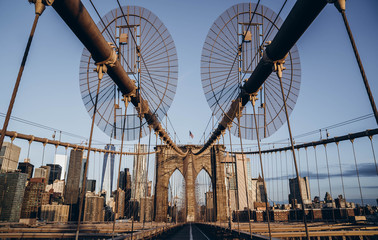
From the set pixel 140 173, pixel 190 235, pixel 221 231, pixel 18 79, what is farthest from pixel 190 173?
pixel 18 79

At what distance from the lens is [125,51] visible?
464 inches

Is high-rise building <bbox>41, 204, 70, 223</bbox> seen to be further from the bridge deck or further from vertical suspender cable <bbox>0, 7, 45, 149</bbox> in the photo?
vertical suspender cable <bbox>0, 7, 45, 149</bbox>

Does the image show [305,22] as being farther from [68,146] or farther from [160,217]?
[160,217]

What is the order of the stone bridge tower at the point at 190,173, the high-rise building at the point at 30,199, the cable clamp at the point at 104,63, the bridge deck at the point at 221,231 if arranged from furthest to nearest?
the high-rise building at the point at 30,199 < the stone bridge tower at the point at 190,173 < the bridge deck at the point at 221,231 < the cable clamp at the point at 104,63

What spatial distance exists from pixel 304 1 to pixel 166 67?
9.20 m

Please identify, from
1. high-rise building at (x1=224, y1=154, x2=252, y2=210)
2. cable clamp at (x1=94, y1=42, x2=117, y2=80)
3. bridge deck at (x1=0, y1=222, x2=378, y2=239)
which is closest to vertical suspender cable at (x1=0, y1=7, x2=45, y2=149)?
cable clamp at (x1=94, y1=42, x2=117, y2=80)

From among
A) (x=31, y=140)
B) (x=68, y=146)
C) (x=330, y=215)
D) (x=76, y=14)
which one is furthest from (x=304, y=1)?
(x=330, y=215)

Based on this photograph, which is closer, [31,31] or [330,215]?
[31,31]

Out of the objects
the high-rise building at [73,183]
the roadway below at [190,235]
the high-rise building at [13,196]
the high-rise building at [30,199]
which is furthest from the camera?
the high-rise building at [73,183]

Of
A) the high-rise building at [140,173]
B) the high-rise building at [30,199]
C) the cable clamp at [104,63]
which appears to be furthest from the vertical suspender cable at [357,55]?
the high-rise building at [30,199]

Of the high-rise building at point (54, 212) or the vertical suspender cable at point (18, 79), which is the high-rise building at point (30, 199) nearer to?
the high-rise building at point (54, 212)

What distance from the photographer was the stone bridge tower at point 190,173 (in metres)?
44.8

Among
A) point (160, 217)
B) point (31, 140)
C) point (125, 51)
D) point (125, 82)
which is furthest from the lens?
point (160, 217)

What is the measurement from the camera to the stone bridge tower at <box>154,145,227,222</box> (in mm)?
44791
